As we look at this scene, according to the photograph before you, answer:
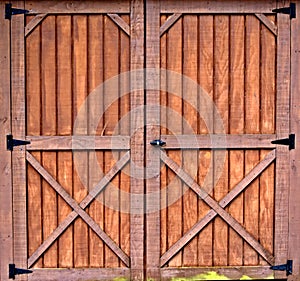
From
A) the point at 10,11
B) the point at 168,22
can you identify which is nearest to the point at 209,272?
the point at 168,22

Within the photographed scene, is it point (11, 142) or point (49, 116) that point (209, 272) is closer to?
point (49, 116)

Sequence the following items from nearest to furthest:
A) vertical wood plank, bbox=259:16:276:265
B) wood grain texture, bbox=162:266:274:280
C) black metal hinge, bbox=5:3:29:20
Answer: black metal hinge, bbox=5:3:29:20, vertical wood plank, bbox=259:16:276:265, wood grain texture, bbox=162:266:274:280

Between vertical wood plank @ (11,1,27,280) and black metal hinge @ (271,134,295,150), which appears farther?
black metal hinge @ (271,134,295,150)

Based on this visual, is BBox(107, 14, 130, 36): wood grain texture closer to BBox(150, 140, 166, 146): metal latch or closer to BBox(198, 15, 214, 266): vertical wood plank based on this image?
BBox(198, 15, 214, 266): vertical wood plank

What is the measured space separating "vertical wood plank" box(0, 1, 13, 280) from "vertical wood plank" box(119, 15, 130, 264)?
2.97 feet

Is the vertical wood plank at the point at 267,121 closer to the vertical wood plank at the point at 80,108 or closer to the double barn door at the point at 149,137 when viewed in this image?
the double barn door at the point at 149,137

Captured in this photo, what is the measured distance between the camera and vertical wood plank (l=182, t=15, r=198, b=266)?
17.2ft

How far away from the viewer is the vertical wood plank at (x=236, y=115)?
5246mm

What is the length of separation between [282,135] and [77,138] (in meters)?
1.68

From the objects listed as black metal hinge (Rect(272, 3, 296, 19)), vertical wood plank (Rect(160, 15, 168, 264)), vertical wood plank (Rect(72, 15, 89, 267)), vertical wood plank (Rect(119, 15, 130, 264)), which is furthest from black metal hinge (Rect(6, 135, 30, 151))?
black metal hinge (Rect(272, 3, 296, 19))

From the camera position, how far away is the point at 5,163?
5250mm

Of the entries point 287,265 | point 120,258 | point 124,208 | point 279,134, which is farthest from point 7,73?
point 287,265

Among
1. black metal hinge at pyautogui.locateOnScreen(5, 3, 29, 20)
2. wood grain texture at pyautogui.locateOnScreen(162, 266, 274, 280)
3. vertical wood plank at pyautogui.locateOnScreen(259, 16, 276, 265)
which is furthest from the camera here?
wood grain texture at pyautogui.locateOnScreen(162, 266, 274, 280)

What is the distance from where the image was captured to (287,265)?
543 centimetres
